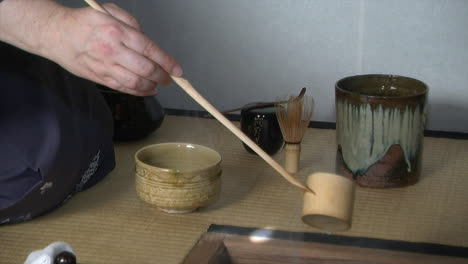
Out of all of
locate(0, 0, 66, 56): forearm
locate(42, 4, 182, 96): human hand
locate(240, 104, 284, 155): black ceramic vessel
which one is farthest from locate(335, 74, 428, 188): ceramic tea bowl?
locate(0, 0, 66, 56): forearm

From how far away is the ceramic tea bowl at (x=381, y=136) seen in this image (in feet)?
6.14

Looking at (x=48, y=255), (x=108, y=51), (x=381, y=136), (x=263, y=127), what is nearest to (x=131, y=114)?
(x=263, y=127)

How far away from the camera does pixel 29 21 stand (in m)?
1.50

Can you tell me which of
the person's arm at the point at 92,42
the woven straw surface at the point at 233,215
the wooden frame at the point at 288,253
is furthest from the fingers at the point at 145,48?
the woven straw surface at the point at 233,215

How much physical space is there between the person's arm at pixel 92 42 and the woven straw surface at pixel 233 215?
378mm

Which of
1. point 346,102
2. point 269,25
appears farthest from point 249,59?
point 346,102

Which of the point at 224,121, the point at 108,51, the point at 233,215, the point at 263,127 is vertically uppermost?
the point at 108,51

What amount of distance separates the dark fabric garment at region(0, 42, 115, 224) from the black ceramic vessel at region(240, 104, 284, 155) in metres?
0.51

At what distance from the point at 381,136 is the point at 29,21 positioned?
2.93 feet

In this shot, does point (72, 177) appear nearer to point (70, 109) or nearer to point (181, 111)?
point (70, 109)

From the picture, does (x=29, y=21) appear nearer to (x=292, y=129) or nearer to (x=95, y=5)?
(x=95, y=5)

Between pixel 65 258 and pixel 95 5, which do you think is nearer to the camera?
pixel 65 258

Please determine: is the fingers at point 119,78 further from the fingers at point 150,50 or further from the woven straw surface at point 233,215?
the woven straw surface at point 233,215

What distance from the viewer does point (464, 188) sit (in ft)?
6.51
